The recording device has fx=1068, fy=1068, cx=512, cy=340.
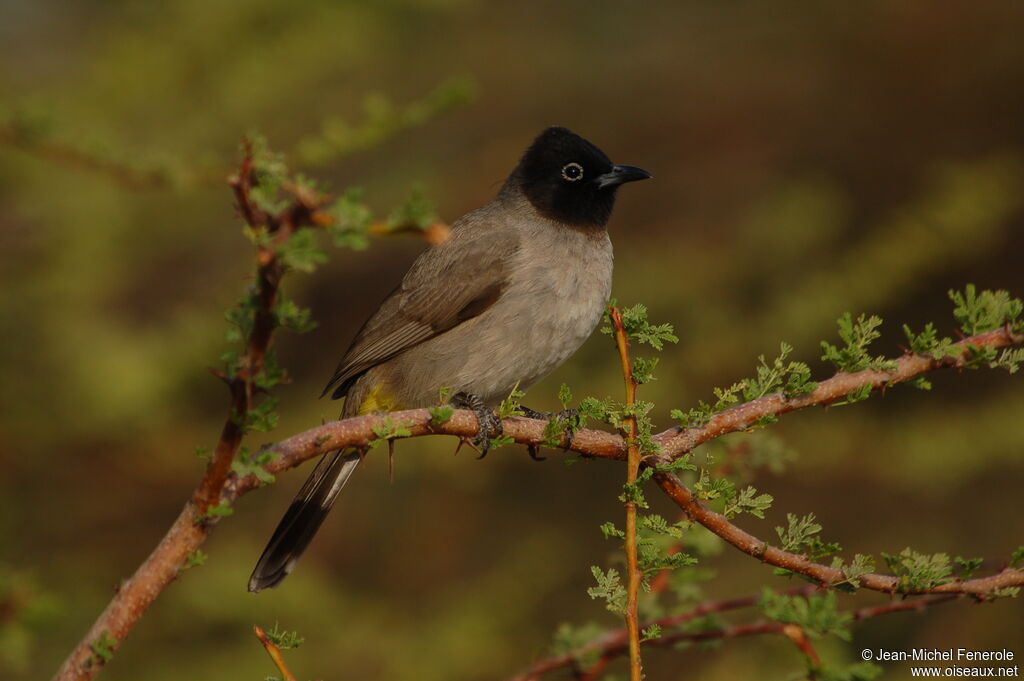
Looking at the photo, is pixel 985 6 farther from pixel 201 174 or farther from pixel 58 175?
pixel 58 175

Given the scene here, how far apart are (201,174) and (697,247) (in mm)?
3174

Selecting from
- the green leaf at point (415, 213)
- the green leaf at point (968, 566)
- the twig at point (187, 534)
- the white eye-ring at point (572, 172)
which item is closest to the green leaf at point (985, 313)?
the green leaf at point (968, 566)

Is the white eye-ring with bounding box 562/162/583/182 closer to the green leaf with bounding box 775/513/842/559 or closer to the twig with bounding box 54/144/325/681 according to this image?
the green leaf with bounding box 775/513/842/559

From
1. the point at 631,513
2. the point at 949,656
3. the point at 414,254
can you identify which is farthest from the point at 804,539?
the point at 414,254

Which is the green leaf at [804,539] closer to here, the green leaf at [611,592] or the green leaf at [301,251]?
the green leaf at [611,592]

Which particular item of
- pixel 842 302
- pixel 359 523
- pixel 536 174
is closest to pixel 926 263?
pixel 842 302

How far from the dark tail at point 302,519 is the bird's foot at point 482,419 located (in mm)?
438

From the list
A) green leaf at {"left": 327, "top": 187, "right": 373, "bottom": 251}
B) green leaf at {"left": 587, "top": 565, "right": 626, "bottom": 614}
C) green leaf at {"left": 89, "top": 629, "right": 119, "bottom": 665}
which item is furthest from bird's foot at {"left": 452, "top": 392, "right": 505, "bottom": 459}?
green leaf at {"left": 327, "top": 187, "right": 373, "bottom": 251}

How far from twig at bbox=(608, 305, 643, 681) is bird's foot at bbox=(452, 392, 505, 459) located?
88 cm

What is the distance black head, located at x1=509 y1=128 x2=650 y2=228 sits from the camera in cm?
437

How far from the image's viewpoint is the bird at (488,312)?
12.6 feet

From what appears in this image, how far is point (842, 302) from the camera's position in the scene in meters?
4.52

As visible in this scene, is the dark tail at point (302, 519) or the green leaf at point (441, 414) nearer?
the green leaf at point (441, 414)

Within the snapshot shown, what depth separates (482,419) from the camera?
11.3 feet
